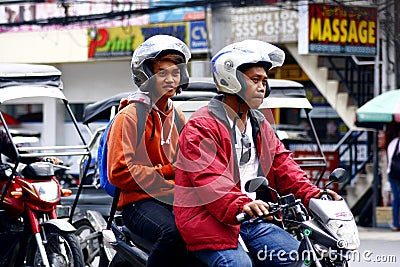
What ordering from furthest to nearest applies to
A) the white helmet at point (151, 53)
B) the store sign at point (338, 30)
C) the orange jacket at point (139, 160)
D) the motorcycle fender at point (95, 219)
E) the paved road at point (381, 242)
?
the store sign at point (338, 30)
the paved road at point (381, 242)
the motorcycle fender at point (95, 219)
the white helmet at point (151, 53)
the orange jacket at point (139, 160)

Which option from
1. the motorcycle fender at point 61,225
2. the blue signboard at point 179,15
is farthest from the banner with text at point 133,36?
the motorcycle fender at point 61,225

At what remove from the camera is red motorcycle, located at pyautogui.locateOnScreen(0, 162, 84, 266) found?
773cm

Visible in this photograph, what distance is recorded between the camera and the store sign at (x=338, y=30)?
16.9m

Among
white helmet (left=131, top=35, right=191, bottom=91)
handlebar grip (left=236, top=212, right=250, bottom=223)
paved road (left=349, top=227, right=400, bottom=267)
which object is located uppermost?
white helmet (left=131, top=35, right=191, bottom=91)

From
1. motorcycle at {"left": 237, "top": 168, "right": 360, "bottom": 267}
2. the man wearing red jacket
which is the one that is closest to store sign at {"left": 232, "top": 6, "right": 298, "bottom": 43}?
the man wearing red jacket

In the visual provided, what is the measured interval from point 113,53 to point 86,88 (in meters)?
2.72

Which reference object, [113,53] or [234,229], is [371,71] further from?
[234,229]

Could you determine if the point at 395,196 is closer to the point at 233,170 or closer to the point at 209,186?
the point at 233,170

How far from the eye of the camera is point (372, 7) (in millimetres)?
16844

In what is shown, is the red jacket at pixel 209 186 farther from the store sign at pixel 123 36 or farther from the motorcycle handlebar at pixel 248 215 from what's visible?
the store sign at pixel 123 36

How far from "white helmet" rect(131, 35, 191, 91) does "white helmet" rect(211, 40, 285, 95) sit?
736 millimetres

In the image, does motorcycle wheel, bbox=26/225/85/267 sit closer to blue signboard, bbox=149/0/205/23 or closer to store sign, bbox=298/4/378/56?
store sign, bbox=298/4/378/56

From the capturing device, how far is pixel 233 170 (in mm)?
4816

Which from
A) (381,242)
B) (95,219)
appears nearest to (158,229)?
(95,219)
